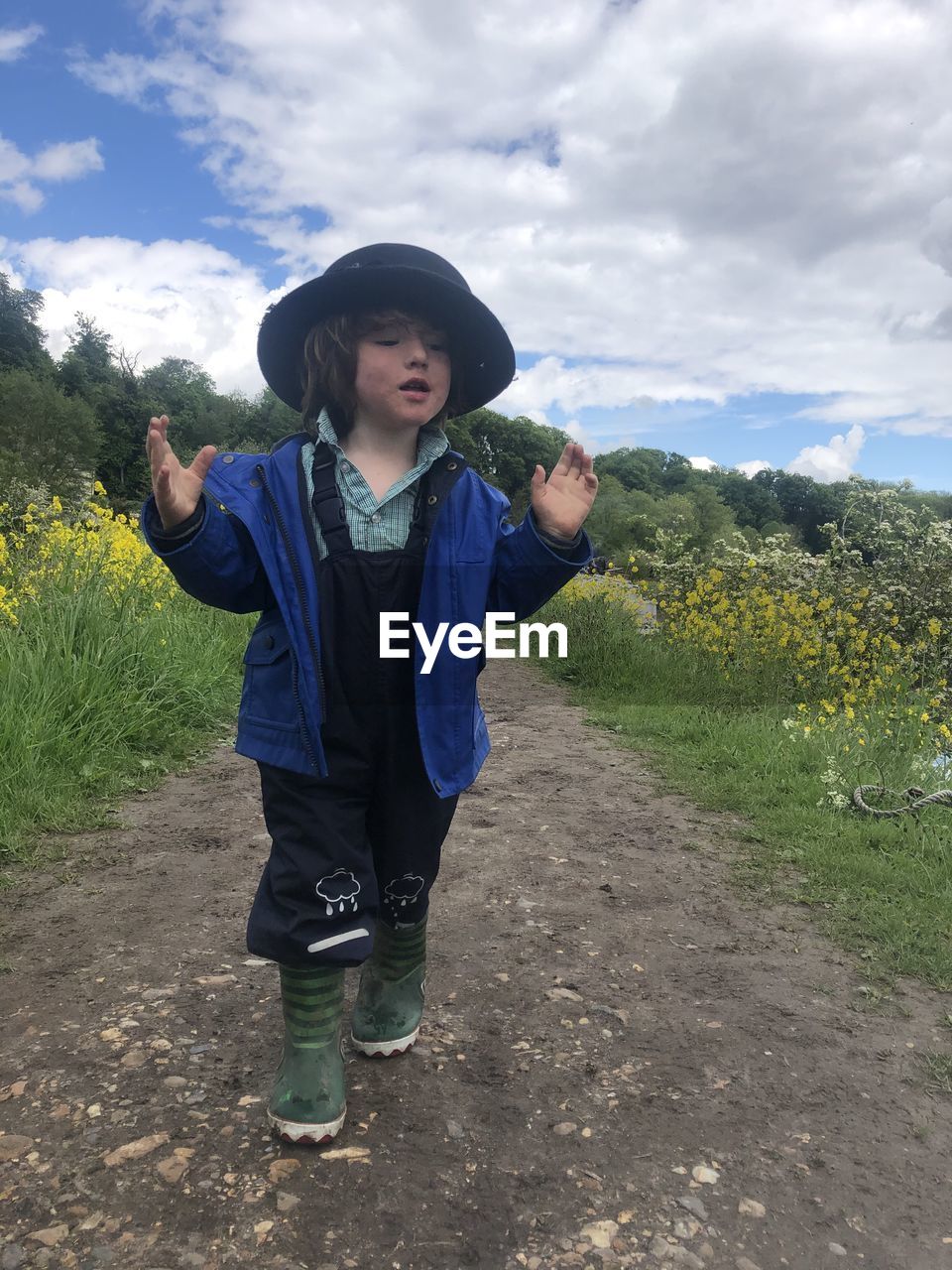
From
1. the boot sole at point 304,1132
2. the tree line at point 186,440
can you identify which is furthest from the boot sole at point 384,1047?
the tree line at point 186,440

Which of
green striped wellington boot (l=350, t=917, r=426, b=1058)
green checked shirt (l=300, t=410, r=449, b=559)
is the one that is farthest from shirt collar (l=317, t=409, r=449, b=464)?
green striped wellington boot (l=350, t=917, r=426, b=1058)

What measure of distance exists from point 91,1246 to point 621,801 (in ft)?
10.4

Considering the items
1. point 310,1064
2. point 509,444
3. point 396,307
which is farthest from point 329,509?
point 509,444

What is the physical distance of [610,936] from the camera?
2.82 m

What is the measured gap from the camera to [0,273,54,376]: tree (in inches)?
2308

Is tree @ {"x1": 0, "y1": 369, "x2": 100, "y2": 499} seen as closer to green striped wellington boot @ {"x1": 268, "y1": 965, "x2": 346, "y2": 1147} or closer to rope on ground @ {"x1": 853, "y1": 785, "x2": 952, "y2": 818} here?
rope on ground @ {"x1": 853, "y1": 785, "x2": 952, "y2": 818}

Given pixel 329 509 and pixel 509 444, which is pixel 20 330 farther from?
pixel 329 509

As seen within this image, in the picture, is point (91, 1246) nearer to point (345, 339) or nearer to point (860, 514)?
point (345, 339)

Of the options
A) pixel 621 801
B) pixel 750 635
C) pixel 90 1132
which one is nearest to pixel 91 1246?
pixel 90 1132

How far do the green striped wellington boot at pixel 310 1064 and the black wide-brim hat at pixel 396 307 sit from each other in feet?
4.69

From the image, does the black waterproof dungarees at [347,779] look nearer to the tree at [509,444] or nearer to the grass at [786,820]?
the grass at [786,820]

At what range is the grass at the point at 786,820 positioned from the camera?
9.46 feet

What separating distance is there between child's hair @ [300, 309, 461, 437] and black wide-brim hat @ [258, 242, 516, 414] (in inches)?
1.0

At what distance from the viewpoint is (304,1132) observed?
5.84 feet
